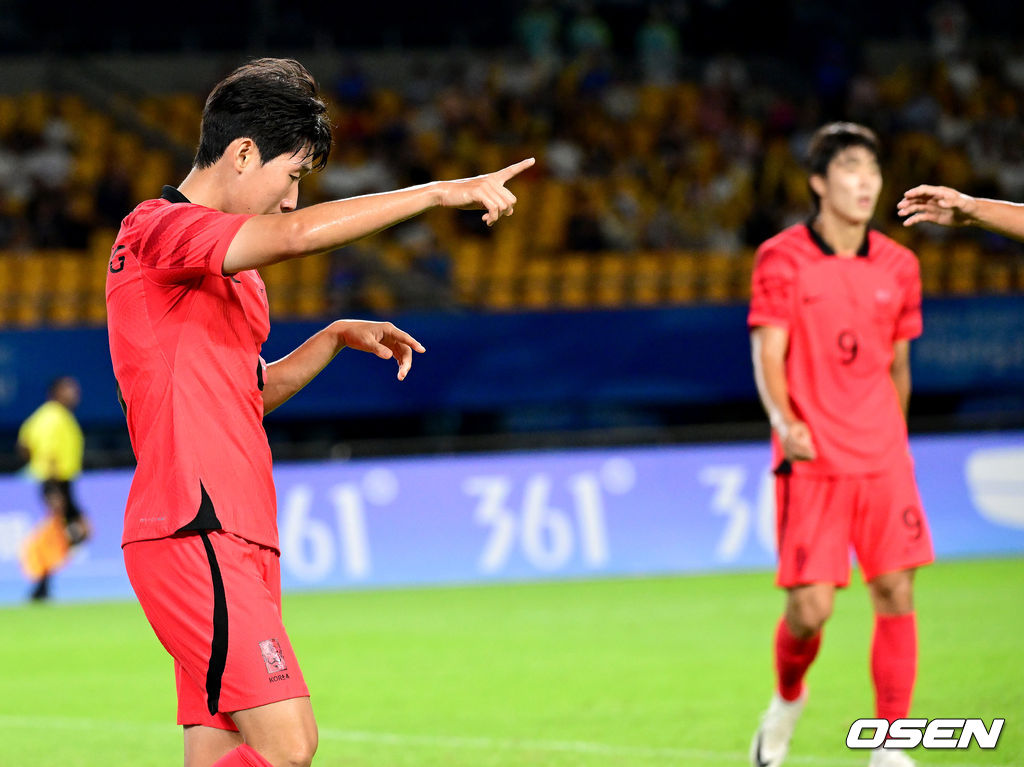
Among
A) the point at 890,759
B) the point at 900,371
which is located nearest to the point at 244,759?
the point at 890,759

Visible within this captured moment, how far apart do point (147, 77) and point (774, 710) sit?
18630mm

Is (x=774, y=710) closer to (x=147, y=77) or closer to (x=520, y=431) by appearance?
(x=520, y=431)

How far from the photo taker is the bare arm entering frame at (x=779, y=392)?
5.80 metres

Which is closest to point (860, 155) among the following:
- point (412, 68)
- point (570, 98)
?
point (570, 98)

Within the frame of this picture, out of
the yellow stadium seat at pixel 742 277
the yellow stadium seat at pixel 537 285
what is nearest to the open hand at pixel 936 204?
the yellow stadium seat at pixel 537 285

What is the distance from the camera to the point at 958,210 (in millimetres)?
4551

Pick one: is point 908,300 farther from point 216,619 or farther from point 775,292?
point 216,619

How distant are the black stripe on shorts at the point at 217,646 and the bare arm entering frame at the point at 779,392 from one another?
2.81m

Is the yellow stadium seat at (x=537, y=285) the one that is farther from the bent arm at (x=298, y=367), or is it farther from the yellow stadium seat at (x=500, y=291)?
the bent arm at (x=298, y=367)

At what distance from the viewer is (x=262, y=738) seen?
3527mm

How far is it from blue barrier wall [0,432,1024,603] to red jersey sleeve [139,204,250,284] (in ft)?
34.8

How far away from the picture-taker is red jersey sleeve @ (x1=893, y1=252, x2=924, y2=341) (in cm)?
614

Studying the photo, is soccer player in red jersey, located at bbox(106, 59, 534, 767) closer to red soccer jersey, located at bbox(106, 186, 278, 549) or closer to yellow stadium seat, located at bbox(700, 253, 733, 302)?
red soccer jersey, located at bbox(106, 186, 278, 549)

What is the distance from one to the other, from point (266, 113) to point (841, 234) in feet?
10.5
